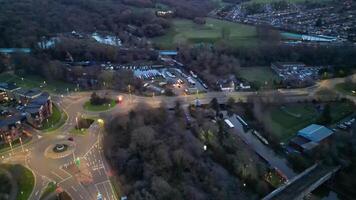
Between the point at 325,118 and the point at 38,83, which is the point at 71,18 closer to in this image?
the point at 38,83

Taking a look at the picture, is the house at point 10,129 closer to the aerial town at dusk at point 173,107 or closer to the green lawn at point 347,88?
the aerial town at dusk at point 173,107

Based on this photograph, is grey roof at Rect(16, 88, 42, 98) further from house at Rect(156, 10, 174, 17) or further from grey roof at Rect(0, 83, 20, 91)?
house at Rect(156, 10, 174, 17)

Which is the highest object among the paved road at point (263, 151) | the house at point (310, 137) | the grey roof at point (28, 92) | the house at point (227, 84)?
the grey roof at point (28, 92)

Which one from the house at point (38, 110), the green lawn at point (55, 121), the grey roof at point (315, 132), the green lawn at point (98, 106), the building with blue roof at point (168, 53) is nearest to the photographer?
the grey roof at point (315, 132)

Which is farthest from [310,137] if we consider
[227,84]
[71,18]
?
[71,18]

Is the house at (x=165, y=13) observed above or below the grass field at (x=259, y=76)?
above

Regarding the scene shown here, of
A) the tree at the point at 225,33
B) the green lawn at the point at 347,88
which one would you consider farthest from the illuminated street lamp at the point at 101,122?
the tree at the point at 225,33

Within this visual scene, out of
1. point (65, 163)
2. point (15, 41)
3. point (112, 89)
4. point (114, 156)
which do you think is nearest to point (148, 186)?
point (114, 156)
